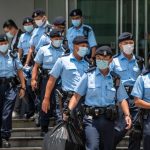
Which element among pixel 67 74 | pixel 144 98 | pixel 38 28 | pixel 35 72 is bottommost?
pixel 144 98

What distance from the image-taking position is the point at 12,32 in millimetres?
11305

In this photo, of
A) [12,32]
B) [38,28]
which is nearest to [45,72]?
[38,28]

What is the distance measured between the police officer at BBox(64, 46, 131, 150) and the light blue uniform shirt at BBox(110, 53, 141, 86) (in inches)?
46.9

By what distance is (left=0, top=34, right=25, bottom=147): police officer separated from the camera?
892cm

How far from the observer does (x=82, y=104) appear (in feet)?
24.2

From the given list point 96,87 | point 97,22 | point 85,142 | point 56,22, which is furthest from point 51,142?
point 97,22

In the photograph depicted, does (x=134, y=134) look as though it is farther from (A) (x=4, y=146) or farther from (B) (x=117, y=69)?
(A) (x=4, y=146)

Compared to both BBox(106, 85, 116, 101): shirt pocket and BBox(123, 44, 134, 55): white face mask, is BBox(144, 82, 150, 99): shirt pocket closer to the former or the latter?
BBox(106, 85, 116, 101): shirt pocket

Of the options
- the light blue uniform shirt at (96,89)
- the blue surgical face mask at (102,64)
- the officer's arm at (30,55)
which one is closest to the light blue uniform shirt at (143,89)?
the light blue uniform shirt at (96,89)

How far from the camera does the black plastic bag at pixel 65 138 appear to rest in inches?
285

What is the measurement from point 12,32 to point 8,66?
2385 millimetres

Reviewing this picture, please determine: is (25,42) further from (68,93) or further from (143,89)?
(143,89)

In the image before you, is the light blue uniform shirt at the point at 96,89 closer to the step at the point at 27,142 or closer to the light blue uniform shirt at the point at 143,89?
the light blue uniform shirt at the point at 143,89

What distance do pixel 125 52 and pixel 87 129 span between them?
1832mm
